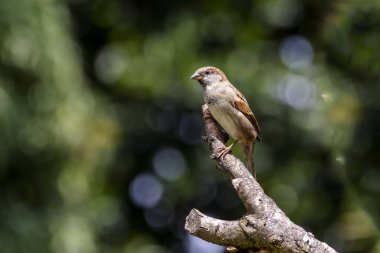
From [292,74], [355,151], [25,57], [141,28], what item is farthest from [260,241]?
[141,28]

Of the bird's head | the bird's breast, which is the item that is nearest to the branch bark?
the bird's breast

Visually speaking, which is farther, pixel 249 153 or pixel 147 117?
pixel 147 117

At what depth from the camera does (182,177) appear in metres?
10.2

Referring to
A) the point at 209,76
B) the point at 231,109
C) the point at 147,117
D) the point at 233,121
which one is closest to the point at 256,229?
the point at 233,121

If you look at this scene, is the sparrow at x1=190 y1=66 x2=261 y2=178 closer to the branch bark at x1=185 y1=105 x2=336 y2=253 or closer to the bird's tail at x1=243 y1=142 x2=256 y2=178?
→ the bird's tail at x1=243 y1=142 x2=256 y2=178

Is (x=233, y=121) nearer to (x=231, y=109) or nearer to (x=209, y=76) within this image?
(x=231, y=109)

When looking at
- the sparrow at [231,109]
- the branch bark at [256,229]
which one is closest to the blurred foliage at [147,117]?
the sparrow at [231,109]

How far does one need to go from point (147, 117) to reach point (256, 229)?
6.62 meters

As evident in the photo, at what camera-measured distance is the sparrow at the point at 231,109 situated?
5.23 meters

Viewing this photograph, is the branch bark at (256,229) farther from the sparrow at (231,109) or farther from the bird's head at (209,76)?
the bird's head at (209,76)

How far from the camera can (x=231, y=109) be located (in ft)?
17.6

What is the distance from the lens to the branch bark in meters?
3.57

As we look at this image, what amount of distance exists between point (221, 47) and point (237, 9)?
68cm

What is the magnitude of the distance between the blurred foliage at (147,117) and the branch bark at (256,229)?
2.53m
